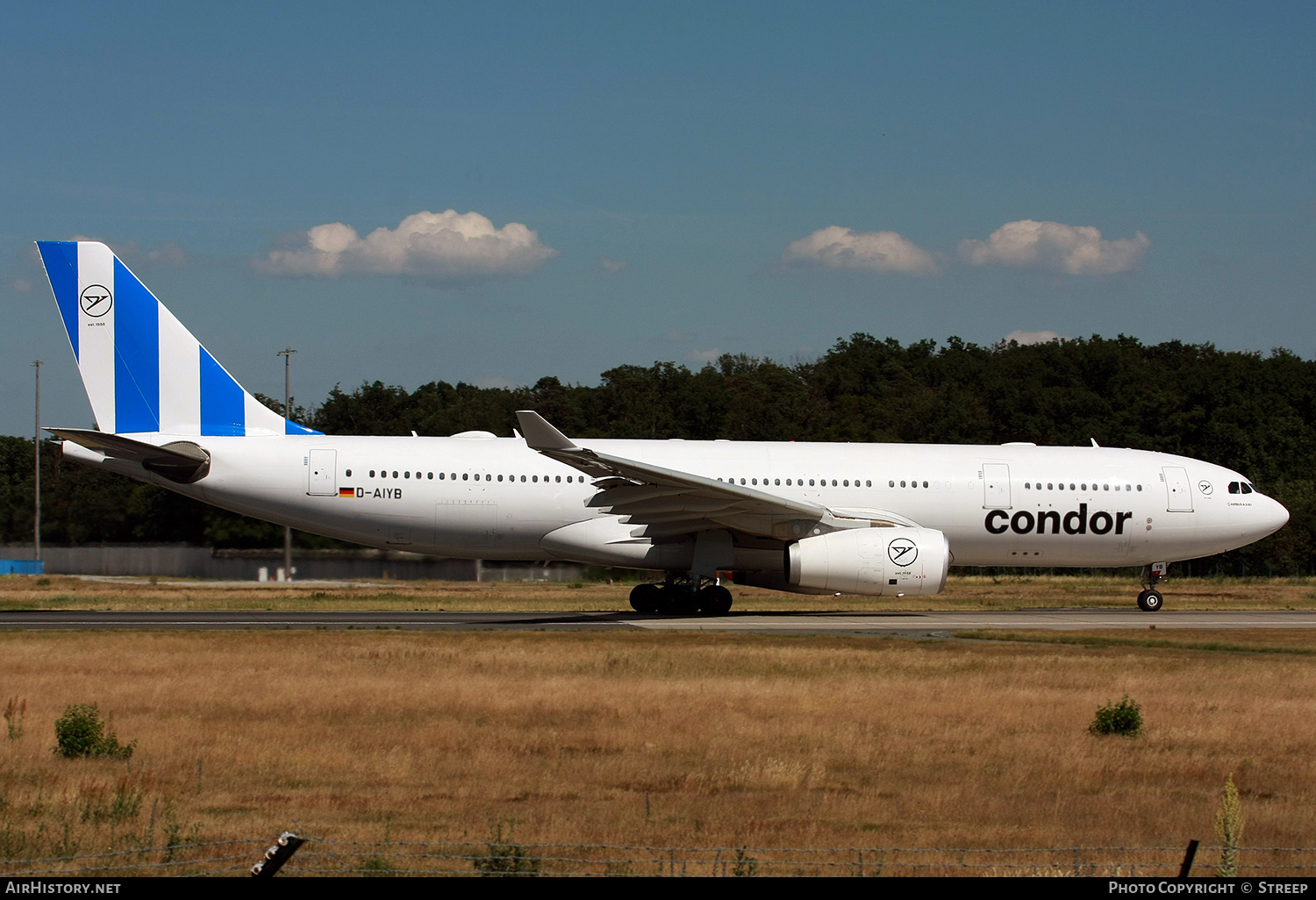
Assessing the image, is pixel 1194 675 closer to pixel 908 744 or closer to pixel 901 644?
pixel 901 644

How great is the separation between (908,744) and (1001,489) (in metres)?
13.5

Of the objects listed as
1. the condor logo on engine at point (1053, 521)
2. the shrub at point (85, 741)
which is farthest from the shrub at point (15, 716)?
the condor logo on engine at point (1053, 521)

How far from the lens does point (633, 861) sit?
6180 millimetres

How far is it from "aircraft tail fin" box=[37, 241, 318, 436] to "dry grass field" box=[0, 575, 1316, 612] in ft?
12.7

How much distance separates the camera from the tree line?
154 ft

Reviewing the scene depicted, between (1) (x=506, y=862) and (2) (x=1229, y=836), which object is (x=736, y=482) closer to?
(1) (x=506, y=862)

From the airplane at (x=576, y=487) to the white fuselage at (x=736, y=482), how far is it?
0.03 meters

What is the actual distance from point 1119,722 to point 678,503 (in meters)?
10.6

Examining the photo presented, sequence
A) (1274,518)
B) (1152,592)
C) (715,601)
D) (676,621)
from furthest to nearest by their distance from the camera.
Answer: (1274,518)
(1152,592)
(715,601)
(676,621)

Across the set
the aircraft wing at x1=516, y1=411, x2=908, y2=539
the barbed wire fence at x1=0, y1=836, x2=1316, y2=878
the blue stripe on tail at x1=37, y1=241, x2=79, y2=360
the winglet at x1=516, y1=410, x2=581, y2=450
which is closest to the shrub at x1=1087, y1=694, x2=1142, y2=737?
the barbed wire fence at x1=0, y1=836, x2=1316, y2=878

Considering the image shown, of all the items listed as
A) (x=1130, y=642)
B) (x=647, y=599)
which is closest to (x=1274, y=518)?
(x=1130, y=642)

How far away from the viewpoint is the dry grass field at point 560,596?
80.8ft

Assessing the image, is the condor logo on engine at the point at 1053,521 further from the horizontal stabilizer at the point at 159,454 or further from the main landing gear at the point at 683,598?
the horizontal stabilizer at the point at 159,454

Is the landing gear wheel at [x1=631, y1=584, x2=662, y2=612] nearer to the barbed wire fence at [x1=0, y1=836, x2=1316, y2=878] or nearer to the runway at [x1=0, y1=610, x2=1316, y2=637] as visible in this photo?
the runway at [x1=0, y1=610, x2=1316, y2=637]
